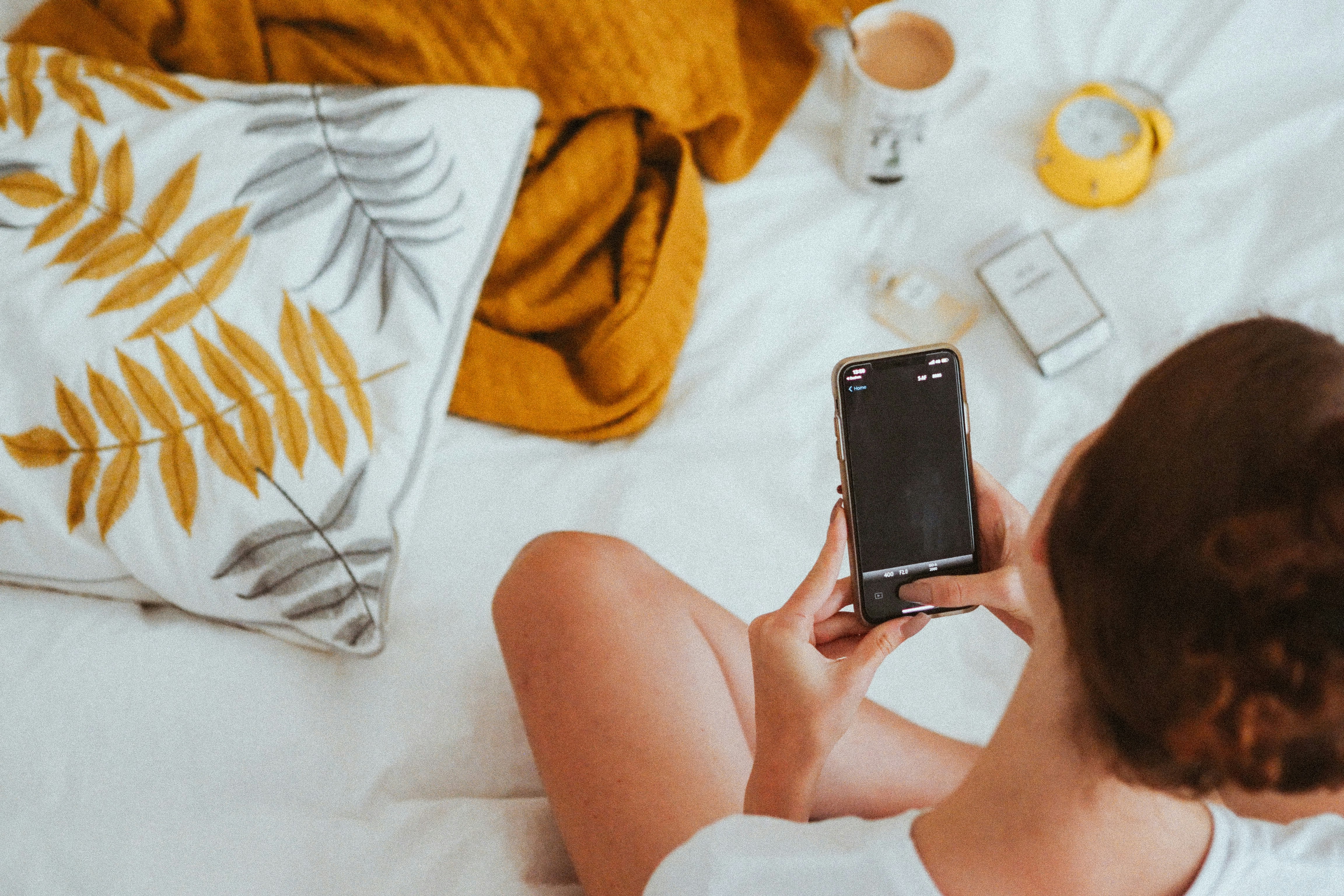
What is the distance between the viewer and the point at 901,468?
612 mm

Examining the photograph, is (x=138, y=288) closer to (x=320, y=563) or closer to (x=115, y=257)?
(x=115, y=257)

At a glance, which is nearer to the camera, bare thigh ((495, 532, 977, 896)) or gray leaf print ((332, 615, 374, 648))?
bare thigh ((495, 532, 977, 896))

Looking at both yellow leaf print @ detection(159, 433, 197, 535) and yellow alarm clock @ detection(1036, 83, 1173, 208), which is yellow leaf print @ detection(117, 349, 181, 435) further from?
yellow alarm clock @ detection(1036, 83, 1173, 208)

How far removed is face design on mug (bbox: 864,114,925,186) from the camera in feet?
2.91

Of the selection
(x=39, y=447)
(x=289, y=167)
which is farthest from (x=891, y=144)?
(x=39, y=447)

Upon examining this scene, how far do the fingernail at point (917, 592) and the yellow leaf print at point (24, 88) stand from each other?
26.8 inches

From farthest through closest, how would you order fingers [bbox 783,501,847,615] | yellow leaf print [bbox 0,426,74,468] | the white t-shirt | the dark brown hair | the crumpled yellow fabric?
the crumpled yellow fabric
yellow leaf print [bbox 0,426,74,468]
fingers [bbox 783,501,847,615]
the white t-shirt
the dark brown hair

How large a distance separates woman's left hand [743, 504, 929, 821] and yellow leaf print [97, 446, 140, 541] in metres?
0.44

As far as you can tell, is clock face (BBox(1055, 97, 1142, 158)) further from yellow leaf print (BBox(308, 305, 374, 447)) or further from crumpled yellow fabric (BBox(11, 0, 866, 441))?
yellow leaf print (BBox(308, 305, 374, 447))

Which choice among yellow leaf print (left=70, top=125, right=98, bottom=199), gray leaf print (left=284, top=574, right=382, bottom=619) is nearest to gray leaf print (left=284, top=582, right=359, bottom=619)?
gray leaf print (left=284, top=574, right=382, bottom=619)

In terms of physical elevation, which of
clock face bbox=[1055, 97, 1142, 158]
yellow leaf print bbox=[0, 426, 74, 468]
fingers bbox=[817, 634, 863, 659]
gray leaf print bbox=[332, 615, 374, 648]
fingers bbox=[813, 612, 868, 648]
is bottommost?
gray leaf print bbox=[332, 615, 374, 648]

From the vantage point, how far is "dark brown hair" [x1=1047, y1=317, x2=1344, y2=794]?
12.3 inches

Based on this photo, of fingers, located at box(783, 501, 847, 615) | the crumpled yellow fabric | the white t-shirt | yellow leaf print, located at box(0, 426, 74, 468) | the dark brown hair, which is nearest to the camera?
the dark brown hair

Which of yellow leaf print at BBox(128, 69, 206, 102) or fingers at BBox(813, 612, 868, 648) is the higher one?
yellow leaf print at BBox(128, 69, 206, 102)
